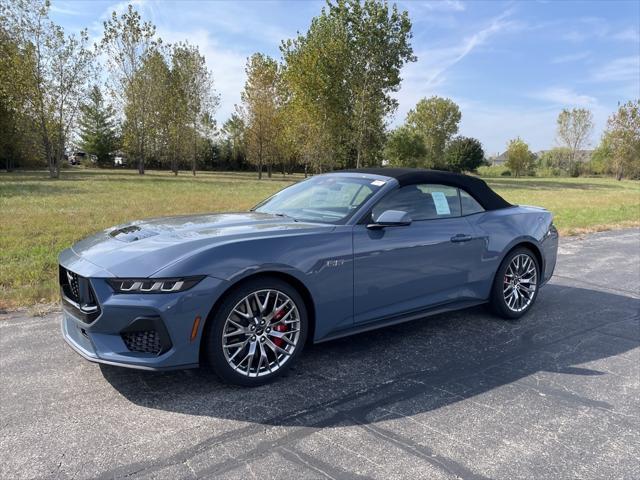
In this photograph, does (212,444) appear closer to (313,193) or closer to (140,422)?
(140,422)

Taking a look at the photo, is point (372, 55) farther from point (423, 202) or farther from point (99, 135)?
point (99, 135)

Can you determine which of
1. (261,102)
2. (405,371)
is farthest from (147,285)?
(261,102)

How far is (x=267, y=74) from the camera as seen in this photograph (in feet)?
127

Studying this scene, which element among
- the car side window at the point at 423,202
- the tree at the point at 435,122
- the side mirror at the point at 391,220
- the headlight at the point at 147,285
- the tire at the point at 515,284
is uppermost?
the tree at the point at 435,122

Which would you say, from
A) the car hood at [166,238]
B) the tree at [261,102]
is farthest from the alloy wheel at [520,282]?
the tree at [261,102]

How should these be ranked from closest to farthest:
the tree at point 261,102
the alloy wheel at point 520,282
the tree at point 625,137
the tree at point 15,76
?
the alloy wheel at point 520,282 → the tree at point 15,76 → the tree at point 261,102 → the tree at point 625,137

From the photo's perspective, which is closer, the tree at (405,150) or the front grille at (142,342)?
the front grille at (142,342)

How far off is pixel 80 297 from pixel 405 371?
2.32 m

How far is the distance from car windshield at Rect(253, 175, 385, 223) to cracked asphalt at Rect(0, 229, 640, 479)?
1133 mm

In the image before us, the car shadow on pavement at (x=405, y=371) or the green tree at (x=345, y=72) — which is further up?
the green tree at (x=345, y=72)

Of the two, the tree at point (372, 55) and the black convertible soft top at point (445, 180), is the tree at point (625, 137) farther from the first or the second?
the black convertible soft top at point (445, 180)

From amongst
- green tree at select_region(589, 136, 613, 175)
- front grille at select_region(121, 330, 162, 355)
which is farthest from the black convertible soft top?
green tree at select_region(589, 136, 613, 175)

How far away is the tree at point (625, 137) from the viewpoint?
5244cm

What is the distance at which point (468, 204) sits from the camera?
458 cm
